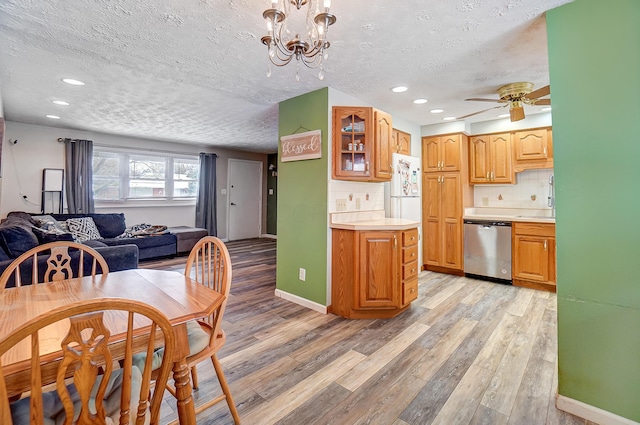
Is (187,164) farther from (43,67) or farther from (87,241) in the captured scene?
(43,67)

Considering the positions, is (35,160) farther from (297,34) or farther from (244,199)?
(297,34)

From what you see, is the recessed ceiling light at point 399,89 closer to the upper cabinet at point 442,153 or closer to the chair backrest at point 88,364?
the upper cabinet at point 442,153

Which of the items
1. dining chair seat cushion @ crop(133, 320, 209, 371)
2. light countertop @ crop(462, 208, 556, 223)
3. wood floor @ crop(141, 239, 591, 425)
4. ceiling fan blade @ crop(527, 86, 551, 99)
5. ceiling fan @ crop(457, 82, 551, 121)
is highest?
ceiling fan @ crop(457, 82, 551, 121)

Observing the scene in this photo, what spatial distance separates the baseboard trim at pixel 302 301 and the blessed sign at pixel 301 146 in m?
1.50

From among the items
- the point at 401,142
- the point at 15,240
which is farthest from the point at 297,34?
the point at 15,240

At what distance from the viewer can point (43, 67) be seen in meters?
2.57

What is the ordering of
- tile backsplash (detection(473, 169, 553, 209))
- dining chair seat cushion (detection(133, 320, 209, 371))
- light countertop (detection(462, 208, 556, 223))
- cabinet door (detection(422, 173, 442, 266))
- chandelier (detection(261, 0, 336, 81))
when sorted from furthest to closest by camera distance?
cabinet door (detection(422, 173, 442, 266)) < tile backsplash (detection(473, 169, 553, 209)) < light countertop (detection(462, 208, 556, 223)) < chandelier (detection(261, 0, 336, 81)) < dining chair seat cushion (detection(133, 320, 209, 371))

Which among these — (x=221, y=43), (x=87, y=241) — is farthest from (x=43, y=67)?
(x=87, y=241)

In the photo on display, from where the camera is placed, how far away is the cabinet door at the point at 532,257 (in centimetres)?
356

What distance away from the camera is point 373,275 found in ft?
9.14

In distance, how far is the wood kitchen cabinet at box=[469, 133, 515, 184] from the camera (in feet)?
13.5

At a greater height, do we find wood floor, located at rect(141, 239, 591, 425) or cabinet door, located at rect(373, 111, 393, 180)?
cabinet door, located at rect(373, 111, 393, 180)

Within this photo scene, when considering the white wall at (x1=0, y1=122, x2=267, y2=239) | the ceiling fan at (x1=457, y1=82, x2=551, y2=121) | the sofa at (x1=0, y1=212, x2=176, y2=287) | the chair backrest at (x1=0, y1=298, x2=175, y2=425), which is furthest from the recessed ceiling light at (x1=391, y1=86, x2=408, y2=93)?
the white wall at (x1=0, y1=122, x2=267, y2=239)

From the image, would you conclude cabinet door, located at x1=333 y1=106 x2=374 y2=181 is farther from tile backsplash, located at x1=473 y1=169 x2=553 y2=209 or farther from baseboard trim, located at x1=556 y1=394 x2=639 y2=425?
tile backsplash, located at x1=473 y1=169 x2=553 y2=209
